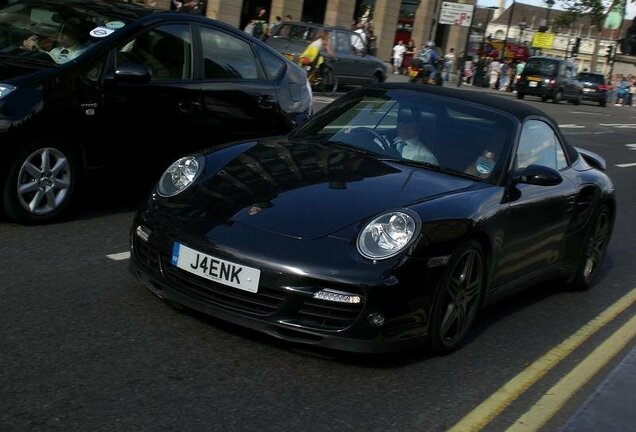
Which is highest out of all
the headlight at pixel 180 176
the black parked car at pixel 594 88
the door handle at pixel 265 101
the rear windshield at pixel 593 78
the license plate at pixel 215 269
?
the door handle at pixel 265 101

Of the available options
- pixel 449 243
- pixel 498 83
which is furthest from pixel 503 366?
pixel 498 83

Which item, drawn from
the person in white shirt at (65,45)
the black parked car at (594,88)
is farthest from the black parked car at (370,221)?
the black parked car at (594,88)

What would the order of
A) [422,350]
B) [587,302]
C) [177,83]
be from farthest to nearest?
[177,83] < [587,302] < [422,350]

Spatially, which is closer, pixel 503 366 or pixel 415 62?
pixel 503 366

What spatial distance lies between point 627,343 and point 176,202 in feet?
9.16

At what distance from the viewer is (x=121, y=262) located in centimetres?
586

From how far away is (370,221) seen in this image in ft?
14.7

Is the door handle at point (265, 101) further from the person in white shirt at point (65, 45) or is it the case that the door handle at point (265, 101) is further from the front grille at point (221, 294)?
the front grille at point (221, 294)

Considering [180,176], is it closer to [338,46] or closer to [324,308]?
[324,308]

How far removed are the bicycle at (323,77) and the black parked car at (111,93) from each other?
533 inches

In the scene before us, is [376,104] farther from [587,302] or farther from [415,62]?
[415,62]

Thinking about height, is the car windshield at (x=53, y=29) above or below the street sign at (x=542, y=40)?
above

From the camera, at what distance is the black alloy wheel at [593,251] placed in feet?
22.1

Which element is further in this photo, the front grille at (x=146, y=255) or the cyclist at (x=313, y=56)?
the cyclist at (x=313, y=56)
